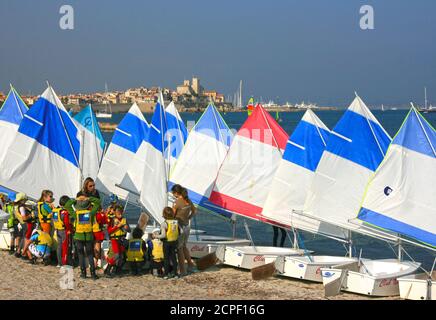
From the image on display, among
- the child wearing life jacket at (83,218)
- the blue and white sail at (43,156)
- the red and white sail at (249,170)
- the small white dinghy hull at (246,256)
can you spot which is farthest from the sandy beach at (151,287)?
the blue and white sail at (43,156)

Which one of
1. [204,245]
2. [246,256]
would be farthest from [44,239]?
[246,256]

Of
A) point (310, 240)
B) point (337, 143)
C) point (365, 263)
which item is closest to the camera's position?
point (365, 263)

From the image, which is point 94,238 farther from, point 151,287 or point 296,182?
point 296,182

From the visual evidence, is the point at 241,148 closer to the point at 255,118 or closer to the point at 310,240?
the point at 255,118

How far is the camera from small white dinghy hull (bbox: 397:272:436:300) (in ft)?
36.2

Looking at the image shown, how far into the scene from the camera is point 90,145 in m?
19.9

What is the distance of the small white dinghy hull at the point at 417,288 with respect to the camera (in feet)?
36.2

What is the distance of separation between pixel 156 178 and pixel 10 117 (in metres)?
7.96

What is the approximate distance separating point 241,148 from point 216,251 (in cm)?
276

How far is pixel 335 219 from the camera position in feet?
45.9

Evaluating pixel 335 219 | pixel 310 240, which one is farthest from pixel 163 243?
pixel 310 240

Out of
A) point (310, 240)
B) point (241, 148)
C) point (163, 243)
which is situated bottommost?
point (310, 240)

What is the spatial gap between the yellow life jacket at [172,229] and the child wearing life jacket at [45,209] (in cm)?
249
